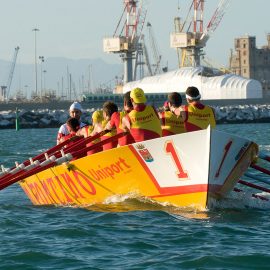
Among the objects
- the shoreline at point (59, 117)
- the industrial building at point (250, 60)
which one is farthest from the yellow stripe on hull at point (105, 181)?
the industrial building at point (250, 60)

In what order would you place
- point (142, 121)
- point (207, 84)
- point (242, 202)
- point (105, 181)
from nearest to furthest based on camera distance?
point (142, 121), point (105, 181), point (242, 202), point (207, 84)

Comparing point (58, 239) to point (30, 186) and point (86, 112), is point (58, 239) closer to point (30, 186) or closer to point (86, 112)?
point (30, 186)

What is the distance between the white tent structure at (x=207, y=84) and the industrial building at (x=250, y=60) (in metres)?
52.0

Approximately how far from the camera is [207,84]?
123812 millimetres

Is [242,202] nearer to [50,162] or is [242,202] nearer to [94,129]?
[94,129]

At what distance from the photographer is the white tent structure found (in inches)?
4838

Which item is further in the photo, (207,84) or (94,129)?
(207,84)

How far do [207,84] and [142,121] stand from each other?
10931 cm

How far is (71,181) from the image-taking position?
1591 cm

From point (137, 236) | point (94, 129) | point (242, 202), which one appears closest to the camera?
point (137, 236)

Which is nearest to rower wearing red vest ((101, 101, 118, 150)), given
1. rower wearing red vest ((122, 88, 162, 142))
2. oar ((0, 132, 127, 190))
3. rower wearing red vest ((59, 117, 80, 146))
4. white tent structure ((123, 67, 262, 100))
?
oar ((0, 132, 127, 190))

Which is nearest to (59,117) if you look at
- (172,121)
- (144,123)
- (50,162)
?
(50,162)

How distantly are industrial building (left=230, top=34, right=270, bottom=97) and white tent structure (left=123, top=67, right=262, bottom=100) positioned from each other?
52.0 meters

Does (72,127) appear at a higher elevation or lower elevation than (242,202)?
higher
